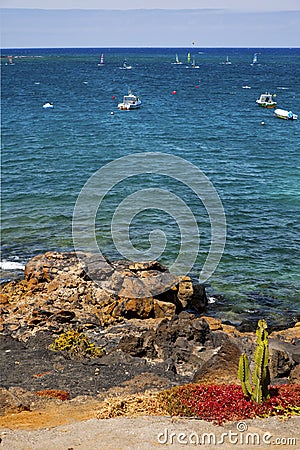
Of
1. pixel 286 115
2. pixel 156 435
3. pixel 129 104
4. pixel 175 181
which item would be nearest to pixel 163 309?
pixel 156 435

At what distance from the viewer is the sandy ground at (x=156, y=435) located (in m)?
13.2

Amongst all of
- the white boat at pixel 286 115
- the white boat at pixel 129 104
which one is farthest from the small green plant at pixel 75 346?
the white boat at pixel 129 104

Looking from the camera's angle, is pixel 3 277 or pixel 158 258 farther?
pixel 158 258

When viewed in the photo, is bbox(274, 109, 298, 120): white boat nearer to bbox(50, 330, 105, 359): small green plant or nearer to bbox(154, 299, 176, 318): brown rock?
bbox(154, 299, 176, 318): brown rock

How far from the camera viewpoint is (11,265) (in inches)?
1337

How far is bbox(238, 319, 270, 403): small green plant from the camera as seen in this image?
1471 centimetres

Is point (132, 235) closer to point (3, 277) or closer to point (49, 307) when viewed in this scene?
point (3, 277)

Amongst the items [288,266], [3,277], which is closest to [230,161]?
[288,266]

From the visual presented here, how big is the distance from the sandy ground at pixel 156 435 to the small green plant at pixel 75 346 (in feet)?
24.7

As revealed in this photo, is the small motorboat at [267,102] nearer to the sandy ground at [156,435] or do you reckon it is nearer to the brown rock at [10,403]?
the brown rock at [10,403]

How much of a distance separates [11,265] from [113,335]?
37.8ft

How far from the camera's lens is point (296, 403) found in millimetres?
14930

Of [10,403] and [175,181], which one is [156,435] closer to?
[10,403]

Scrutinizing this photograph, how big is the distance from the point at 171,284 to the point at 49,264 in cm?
587
